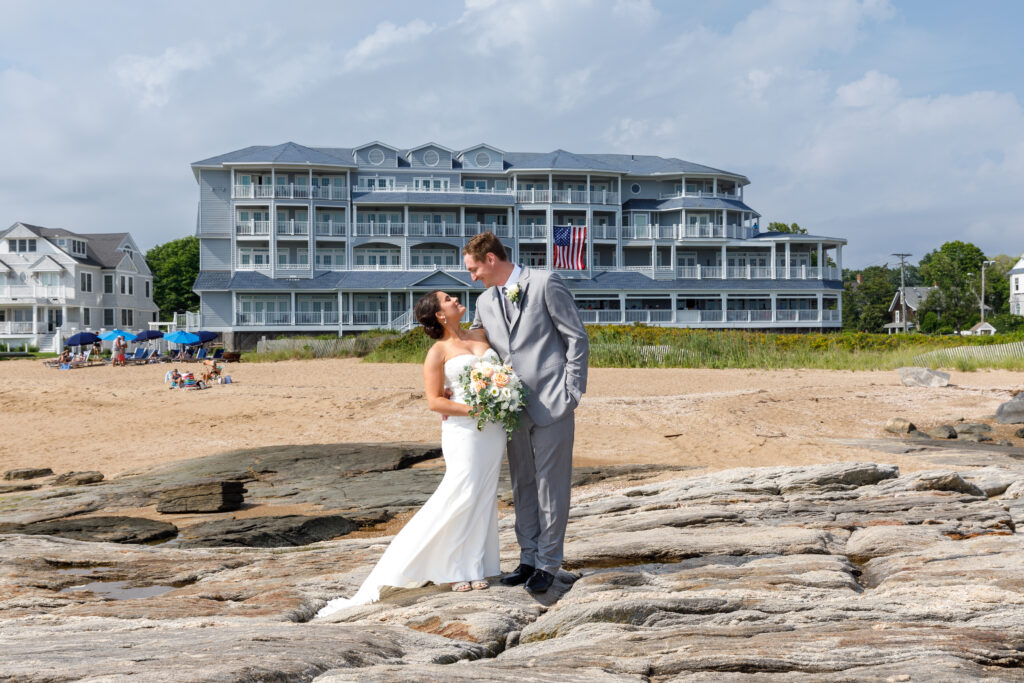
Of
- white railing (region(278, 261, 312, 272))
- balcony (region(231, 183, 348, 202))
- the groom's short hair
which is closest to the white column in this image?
white railing (region(278, 261, 312, 272))

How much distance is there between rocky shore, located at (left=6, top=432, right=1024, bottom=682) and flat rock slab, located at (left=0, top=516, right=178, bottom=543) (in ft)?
0.13

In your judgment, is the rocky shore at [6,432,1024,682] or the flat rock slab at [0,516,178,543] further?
the flat rock slab at [0,516,178,543]

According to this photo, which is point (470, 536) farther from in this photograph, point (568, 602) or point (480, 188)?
point (480, 188)

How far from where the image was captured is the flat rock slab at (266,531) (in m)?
7.43

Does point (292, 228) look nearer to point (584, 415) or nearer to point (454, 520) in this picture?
point (584, 415)

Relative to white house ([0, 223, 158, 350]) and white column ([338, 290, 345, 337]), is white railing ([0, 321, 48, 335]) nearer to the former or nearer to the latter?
white house ([0, 223, 158, 350])

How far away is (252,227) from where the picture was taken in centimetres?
4941

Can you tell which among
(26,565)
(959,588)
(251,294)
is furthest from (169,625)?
(251,294)

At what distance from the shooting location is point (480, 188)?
5338 centimetres

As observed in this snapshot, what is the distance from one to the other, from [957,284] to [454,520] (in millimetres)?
79316

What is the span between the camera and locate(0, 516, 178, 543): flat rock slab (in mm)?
7738

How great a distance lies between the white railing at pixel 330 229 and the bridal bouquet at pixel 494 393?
47.2 meters

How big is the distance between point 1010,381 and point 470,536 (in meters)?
22.0

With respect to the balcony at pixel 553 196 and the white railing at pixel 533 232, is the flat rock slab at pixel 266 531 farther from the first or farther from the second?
the balcony at pixel 553 196
